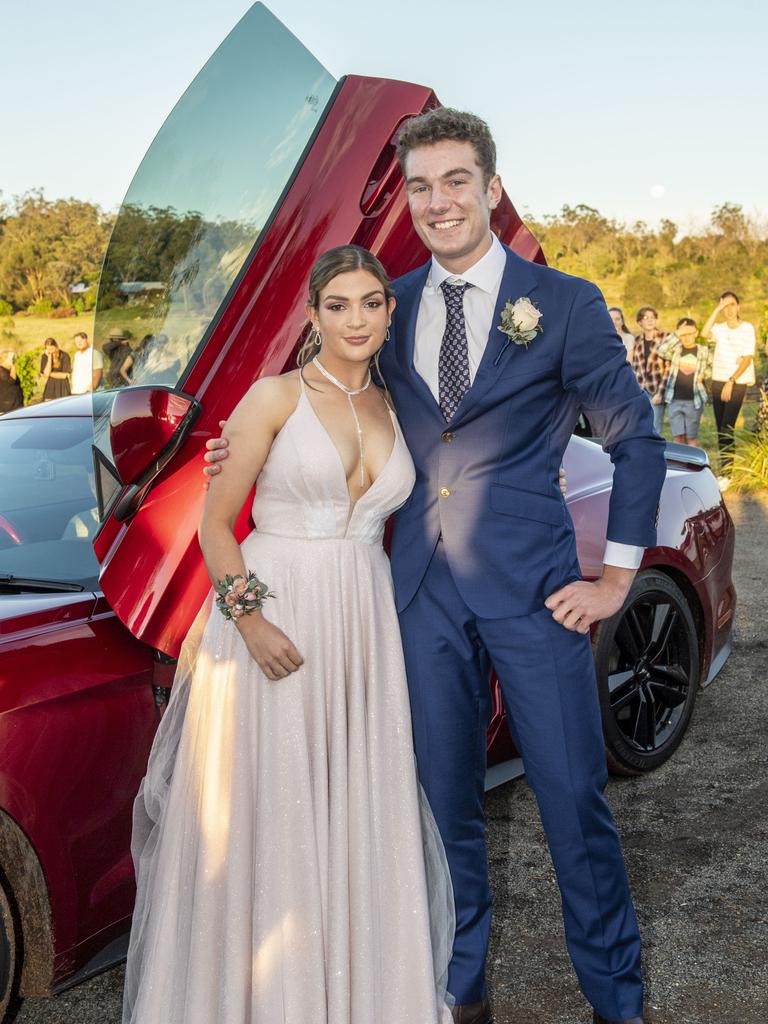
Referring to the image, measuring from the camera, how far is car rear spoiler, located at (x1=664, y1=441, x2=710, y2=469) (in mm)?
4293

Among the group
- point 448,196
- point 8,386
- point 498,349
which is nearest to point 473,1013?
point 498,349

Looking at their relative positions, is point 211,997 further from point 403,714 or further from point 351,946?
point 403,714

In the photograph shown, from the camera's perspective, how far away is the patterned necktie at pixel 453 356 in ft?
7.77

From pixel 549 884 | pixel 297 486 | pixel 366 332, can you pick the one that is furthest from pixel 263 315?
pixel 549 884

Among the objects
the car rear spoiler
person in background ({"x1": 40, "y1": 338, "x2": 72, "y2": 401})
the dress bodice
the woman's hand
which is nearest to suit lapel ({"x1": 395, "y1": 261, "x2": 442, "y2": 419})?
the dress bodice

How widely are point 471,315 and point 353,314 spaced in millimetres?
287

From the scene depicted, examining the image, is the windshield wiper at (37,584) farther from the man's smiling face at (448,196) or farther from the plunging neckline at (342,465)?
the man's smiling face at (448,196)

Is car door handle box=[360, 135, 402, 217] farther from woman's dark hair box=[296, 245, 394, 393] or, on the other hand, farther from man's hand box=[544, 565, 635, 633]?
man's hand box=[544, 565, 635, 633]

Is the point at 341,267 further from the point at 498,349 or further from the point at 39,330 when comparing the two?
the point at 39,330

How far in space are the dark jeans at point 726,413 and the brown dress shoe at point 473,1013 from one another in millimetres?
8755

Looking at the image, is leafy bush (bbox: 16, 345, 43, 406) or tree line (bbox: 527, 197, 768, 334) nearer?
leafy bush (bbox: 16, 345, 43, 406)

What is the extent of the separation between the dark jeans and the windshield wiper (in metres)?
8.97

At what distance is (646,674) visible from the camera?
3809mm

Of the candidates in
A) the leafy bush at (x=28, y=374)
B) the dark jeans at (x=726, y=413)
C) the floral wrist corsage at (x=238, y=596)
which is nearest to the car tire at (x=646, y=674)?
the floral wrist corsage at (x=238, y=596)
